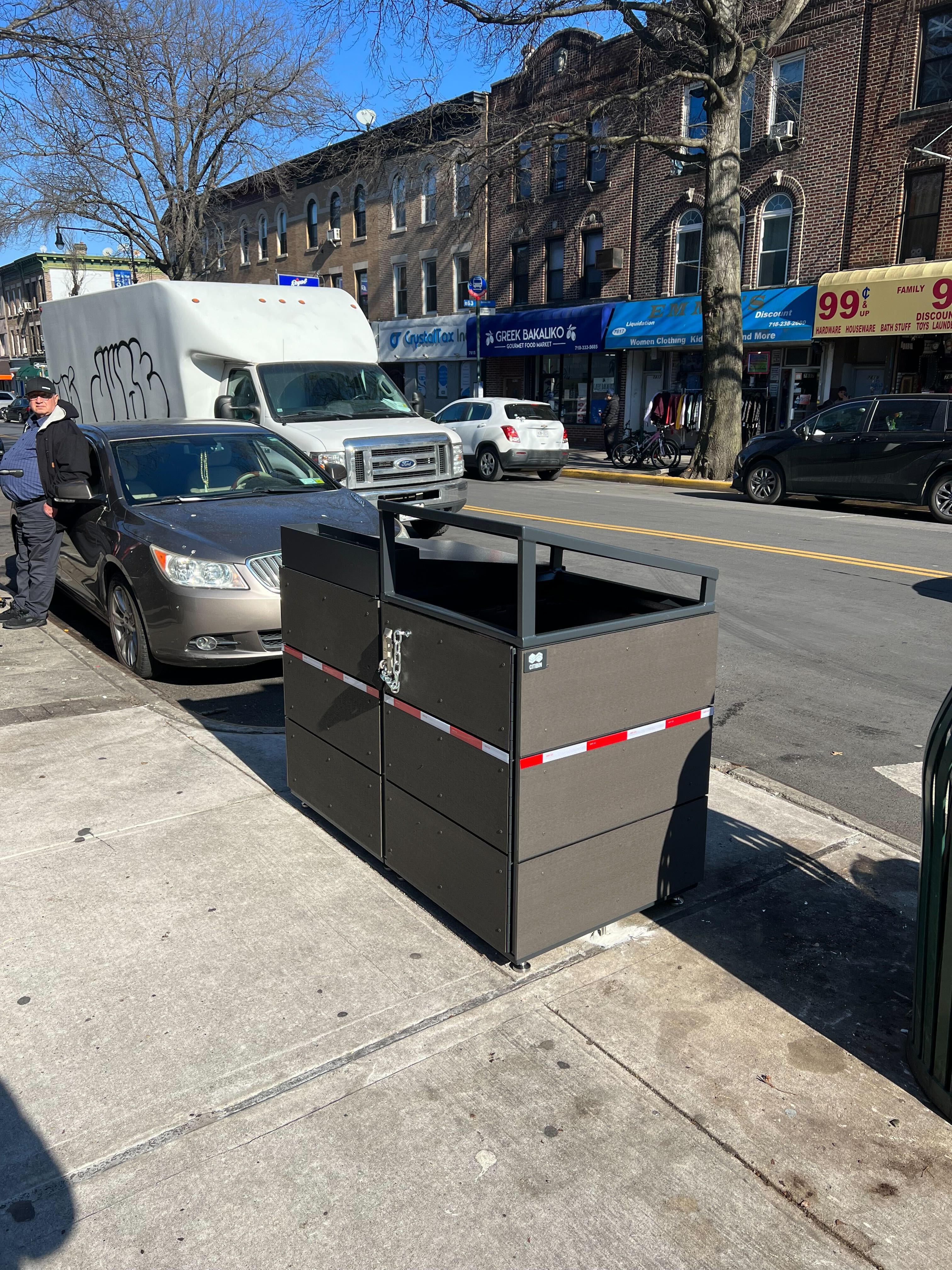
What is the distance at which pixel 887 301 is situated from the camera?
2214 centimetres

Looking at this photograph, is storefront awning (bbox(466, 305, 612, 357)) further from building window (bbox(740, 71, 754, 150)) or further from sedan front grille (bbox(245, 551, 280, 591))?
sedan front grille (bbox(245, 551, 280, 591))

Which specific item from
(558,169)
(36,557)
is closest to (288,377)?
(36,557)

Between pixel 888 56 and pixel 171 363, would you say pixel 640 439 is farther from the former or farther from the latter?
pixel 171 363

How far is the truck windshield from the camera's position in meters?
13.0

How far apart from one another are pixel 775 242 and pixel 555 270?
26.4ft

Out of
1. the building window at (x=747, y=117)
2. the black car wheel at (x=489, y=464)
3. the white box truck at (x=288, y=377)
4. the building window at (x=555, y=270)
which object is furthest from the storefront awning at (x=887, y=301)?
the white box truck at (x=288, y=377)

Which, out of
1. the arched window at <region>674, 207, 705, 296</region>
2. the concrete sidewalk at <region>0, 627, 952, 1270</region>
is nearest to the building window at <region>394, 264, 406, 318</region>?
the arched window at <region>674, 207, 705, 296</region>

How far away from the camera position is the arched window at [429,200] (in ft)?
114

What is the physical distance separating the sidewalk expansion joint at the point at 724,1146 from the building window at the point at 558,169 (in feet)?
103

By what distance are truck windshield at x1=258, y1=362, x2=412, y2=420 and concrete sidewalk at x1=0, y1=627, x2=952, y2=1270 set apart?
9232 mm

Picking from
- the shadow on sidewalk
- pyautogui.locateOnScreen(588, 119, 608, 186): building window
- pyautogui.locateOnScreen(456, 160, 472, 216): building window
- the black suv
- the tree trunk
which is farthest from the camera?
pyautogui.locateOnScreen(456, 160, 472, 216): building window

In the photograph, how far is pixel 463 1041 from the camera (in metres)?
3.09

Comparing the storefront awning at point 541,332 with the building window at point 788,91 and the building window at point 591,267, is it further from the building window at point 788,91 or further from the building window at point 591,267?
the building window at point 788,91

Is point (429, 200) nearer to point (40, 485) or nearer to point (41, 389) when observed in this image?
point (41, 389)
